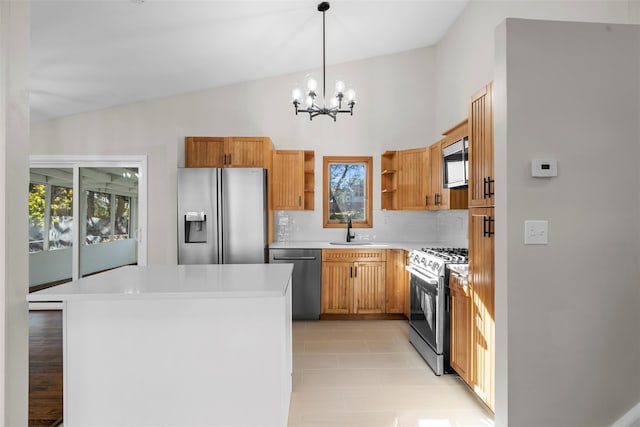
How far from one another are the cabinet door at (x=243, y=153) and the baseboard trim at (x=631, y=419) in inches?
147

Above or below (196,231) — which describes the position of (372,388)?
below

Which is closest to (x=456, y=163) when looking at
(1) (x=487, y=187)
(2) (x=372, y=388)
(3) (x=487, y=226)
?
(1) (x=487, y=187)

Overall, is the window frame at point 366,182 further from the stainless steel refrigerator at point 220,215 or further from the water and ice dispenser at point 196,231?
the water and ice dispenser at point 196,231

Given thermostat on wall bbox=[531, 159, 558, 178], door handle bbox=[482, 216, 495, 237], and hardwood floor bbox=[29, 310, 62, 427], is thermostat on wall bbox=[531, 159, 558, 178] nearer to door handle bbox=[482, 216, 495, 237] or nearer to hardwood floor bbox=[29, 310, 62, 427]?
door handle bbox=[482, 216, 495, 237]

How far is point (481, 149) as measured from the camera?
90.5 inches

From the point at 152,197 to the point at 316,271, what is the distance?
7.42ft

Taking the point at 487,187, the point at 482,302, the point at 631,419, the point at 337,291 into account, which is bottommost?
the point at 631,419

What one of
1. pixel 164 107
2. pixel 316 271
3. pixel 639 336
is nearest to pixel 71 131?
pixel 164 107

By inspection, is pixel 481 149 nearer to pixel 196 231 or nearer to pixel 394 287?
pixel 394 287

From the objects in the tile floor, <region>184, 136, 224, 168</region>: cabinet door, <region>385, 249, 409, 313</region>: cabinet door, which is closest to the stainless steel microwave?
<region>385, 249, 409, 313</region>: cabinet door

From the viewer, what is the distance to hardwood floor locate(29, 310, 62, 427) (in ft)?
7.48

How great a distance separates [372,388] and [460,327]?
79 centimetres

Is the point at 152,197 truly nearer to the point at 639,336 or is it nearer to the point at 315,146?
the point at 315,146

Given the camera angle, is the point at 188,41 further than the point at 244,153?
No
